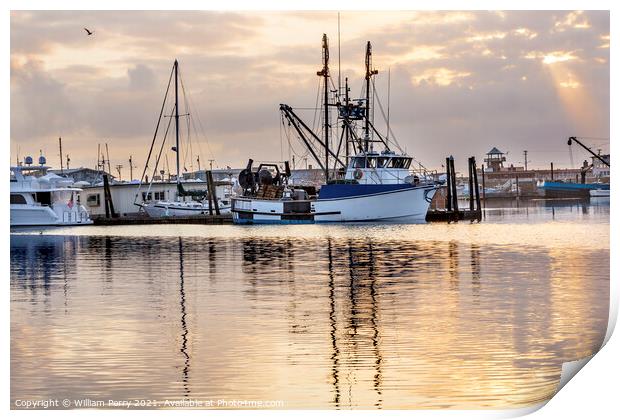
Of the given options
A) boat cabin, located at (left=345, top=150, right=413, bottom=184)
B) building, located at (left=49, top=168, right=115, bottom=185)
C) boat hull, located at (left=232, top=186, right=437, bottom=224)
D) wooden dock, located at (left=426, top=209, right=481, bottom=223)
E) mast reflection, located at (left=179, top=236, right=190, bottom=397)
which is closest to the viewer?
mast reflection, located at (left=179, top=236, right=190, bottom=397)

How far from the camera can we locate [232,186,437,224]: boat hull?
5353cm

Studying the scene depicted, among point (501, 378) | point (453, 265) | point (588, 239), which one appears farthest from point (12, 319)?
point (588, 239)

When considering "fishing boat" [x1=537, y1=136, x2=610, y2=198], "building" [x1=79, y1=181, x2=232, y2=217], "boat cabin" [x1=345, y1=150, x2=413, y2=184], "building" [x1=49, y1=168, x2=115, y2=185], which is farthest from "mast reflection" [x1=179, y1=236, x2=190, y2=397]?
"fishing boat" [x1=537, y1=136, x2=610, y2=198]

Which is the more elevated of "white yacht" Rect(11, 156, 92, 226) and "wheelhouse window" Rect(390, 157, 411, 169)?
"wheelhouse window" Rect(390, 157, 411, 169)

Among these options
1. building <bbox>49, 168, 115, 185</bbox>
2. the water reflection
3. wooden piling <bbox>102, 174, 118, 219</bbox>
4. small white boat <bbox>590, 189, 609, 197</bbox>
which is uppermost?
building <bbox>49, 168, 115, 185</bbox>

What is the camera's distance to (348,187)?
53.9 metres

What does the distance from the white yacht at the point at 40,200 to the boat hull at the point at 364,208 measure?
9725 mm

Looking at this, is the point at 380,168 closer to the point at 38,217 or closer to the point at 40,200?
the point at 40,200

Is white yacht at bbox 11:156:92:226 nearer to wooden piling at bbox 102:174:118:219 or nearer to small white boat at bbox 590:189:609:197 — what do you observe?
wooden piling at bbox 102:174:118:219

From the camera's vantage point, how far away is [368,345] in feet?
45.2

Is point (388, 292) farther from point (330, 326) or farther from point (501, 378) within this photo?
point (501, 378)

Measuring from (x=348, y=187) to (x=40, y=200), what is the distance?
1518 cm

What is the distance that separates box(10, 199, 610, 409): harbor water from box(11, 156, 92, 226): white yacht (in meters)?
18.9
